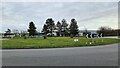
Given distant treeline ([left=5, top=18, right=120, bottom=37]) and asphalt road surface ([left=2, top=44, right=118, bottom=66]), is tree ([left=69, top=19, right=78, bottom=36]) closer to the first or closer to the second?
distant treeline ([left=5, top=18, right=120, bottom=37])

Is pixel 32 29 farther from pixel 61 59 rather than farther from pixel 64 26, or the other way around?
pixel 61 59

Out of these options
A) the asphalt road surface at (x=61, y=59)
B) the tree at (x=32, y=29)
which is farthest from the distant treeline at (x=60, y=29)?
the asphalt road surface at (x=61, y=59)

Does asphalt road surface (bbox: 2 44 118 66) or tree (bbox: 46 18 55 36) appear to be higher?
tree (bbox: 46 18 55 36)

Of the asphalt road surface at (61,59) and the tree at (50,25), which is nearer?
the asphalt road surface at (61,59)

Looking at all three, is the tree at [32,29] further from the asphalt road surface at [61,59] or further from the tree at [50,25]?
the asphalt road surface at [61,59]

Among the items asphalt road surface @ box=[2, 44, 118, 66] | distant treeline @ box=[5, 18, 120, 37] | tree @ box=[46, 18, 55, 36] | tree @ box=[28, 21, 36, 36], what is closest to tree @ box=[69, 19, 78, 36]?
distant treeline @ box=[5, 18, 120, 37]

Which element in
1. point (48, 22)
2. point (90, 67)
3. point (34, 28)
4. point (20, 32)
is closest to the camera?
point (90, 67)

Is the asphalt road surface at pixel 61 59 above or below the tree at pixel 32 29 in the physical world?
below

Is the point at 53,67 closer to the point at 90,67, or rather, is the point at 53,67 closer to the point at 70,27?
the point at 90,67

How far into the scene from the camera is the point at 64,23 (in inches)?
4990

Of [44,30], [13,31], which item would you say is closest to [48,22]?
[44,30]

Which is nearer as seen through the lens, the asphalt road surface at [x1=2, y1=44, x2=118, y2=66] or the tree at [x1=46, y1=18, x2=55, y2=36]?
the asphalt road surface at [x1=2, y1=44, x2=118, y2=66]

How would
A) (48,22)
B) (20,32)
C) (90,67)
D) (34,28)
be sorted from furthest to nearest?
(20,32) < (48,22) < (34,28) < (90,67)

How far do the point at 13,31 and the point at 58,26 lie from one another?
94.9 feet
